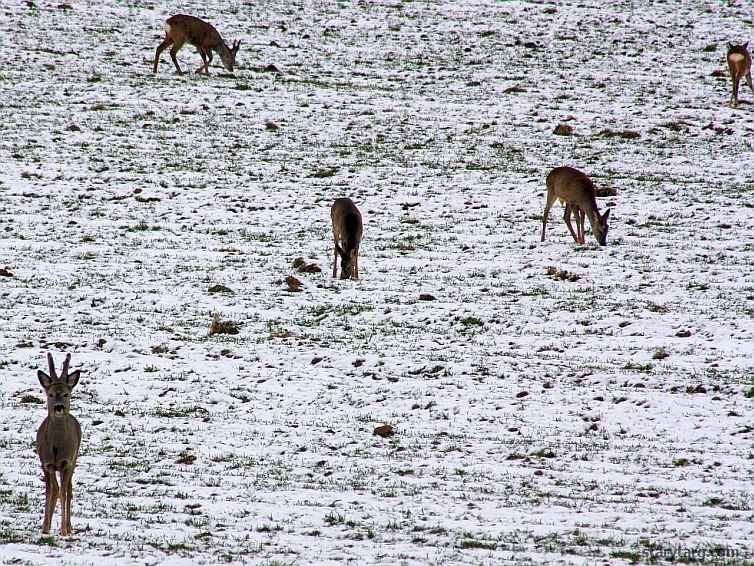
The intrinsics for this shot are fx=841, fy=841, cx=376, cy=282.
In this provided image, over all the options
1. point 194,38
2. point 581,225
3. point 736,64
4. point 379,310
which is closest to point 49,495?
point 379,310

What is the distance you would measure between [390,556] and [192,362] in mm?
5815

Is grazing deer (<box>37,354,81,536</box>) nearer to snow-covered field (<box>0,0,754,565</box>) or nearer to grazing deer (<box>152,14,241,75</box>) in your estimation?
snow-covered field (<box>0,0,754,565</box>)

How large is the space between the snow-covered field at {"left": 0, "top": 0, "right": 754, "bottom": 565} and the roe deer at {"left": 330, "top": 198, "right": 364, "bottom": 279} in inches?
16.1

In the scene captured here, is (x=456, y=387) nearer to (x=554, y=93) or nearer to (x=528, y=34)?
(x=554, y=93)

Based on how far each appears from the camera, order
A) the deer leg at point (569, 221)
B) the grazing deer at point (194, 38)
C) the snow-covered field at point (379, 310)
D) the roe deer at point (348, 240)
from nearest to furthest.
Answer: the snow-covered field at point (379, 310) < the roe deer at point (348, 240) < the deer leg at point (569, 221) < the grazing deer at point (194, 38)

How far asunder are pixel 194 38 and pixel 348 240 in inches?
668

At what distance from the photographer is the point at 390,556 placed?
6.43m

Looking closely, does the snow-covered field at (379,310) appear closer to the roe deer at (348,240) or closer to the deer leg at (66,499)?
the deer leg at (66,499)

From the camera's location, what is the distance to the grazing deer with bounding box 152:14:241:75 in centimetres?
2878

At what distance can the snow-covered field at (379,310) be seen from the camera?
7.38 meters

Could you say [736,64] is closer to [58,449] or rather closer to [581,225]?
[581,225]

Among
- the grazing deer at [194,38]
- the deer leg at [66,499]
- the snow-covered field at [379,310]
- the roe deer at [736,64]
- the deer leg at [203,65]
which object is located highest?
the grazing deer at [194,38]

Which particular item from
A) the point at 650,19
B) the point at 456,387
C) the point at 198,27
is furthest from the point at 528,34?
the point at 456,387

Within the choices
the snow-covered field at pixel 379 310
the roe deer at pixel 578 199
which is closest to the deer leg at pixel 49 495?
the snow-covered field at pixel 379 310
